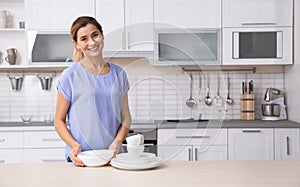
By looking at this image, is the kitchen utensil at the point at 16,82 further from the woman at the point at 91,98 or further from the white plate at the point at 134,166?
the white plate at the point at 134,166

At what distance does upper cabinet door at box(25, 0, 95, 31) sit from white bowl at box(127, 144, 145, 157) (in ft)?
7.25

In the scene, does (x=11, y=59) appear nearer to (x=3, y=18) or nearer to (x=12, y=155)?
(x=3, y=18)

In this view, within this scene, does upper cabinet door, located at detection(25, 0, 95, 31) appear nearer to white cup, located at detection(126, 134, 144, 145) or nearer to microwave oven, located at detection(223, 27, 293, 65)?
microwave oven, located at detection(223, 27, 293, 65)

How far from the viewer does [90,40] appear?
1539 millimetres

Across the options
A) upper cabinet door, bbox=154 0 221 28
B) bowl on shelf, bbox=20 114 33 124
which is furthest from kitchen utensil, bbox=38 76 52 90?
upper cabinet door, bbox=154 0 221 28

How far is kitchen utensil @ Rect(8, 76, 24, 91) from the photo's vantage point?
12.5 ft

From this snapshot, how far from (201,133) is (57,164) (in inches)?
26.7

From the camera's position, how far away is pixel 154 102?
5.08ft

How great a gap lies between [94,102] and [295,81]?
2.50 m

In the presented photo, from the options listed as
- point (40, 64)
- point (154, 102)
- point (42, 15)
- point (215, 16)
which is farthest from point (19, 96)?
point (154, 102)

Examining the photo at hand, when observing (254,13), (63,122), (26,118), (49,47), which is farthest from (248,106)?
(63,122)

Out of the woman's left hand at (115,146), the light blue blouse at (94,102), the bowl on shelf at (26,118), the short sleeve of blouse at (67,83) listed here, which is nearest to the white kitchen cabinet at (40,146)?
the bowl on shelf at (26,118)

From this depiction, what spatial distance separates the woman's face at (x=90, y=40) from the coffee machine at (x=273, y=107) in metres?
2.43

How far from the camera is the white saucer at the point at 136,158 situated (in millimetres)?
1599
